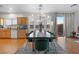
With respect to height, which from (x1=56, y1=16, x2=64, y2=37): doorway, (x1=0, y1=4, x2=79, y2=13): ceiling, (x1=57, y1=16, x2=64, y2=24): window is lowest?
(x1=56, y1=16, x2=64, y2=37): doorway

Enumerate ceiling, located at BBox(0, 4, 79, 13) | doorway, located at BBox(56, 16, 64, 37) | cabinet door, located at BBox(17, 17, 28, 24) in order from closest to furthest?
1. ceiling, located at BBox(0, 4, 79, 13)
2. doorway, located at BBox(56, 16, 64, 37)
3. cabinet door, located at BBox(17, 17, 28, 24)

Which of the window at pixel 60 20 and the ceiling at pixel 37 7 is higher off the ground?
the ceiling at pixel 37 7

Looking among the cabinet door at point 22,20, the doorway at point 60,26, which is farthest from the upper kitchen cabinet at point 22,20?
the doorway at point 60,26

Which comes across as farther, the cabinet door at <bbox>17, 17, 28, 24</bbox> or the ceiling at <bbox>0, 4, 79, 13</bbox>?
the cabinet door at <bbox>17, 17, 28, 24</bbox>

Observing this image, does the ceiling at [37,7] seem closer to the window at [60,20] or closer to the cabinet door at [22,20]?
the window at [60,20]

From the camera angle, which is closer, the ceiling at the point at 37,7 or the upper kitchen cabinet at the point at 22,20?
the ceiling at the point at 37,7

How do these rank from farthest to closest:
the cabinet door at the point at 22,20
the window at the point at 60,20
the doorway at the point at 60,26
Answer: the cabinet door at the point at 22,20, the window at the point at 60,20, the doorway at the point at 60,26

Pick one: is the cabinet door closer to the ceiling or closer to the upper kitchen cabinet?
the upper kitchen cabinet

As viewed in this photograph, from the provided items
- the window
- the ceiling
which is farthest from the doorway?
the ceiling

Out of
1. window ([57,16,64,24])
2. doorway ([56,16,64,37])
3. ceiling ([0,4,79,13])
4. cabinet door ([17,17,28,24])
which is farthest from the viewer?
cabinet door ([17,17,28,24])

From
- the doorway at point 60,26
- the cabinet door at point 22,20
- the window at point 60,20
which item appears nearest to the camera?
the doorway at point 60,26

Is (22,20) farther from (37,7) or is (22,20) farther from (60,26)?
(37,7)
